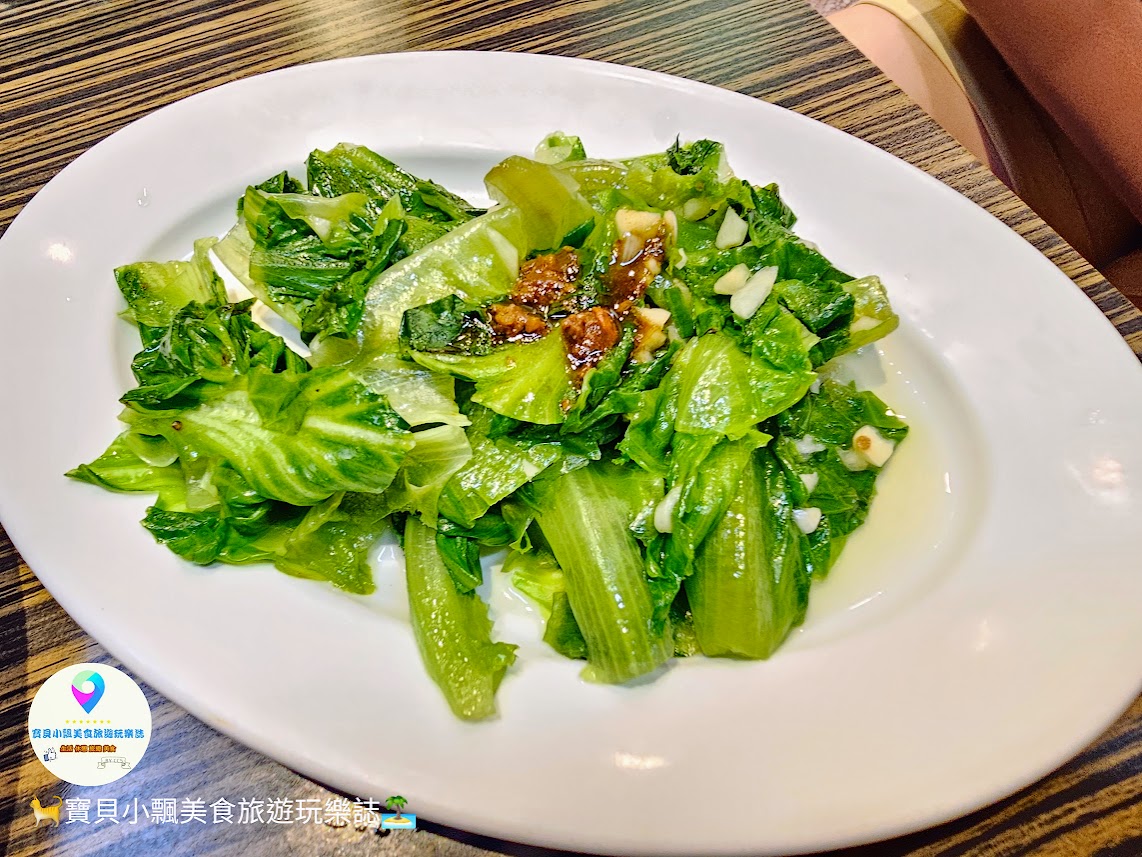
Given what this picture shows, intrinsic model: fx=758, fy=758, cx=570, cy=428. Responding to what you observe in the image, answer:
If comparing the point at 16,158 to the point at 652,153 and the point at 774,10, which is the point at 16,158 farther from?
the point at 774,10

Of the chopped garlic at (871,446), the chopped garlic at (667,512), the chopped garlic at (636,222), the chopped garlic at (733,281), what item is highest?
the chopped garlic at (636,222)

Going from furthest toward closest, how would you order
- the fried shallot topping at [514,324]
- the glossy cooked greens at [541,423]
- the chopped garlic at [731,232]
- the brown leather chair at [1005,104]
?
the brown leather chair at [1005,104] < the chopped garlic at [731,232] < the fried shallot topping at [514,324] < the glossy cooked greens at [541,423]

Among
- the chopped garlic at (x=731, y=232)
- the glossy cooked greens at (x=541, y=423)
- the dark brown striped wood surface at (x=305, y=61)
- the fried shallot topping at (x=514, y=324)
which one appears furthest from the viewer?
the chopped garlic at (x=731, y=232)

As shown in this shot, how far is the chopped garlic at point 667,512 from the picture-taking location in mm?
1352

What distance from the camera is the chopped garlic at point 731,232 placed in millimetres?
1617

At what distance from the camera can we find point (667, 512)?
1.35 meters

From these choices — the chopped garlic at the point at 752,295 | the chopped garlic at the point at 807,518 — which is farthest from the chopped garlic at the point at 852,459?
the chopped garlic at the point at 752,295

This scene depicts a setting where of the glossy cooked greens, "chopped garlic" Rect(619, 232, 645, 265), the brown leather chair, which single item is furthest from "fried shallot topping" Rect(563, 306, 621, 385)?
the brown leather chair

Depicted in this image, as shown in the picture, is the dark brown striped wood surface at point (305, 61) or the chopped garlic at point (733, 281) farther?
the chopped garlic at point (733, 281)

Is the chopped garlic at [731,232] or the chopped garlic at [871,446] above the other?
the chopped garlic at [731,232]

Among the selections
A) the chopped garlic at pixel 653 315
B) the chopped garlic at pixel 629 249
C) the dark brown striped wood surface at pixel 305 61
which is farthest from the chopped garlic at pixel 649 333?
the dark brown striped wood surface at pixel 305 61

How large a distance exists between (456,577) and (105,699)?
617mm

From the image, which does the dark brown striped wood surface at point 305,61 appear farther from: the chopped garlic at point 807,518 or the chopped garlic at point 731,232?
the chopped garlic at point 731,232

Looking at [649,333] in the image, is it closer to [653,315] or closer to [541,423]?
[653,315]
